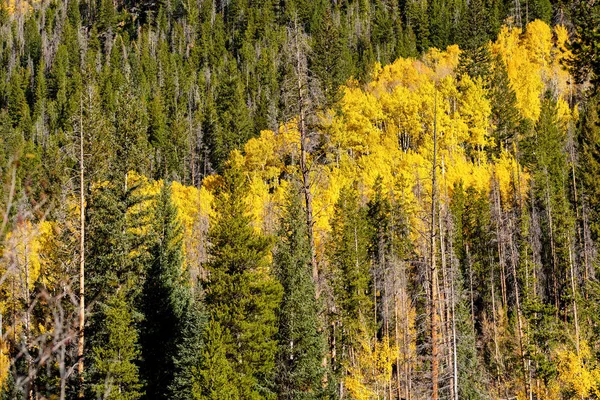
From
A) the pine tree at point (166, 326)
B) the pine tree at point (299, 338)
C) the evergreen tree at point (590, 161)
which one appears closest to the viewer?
the pine tree at point (299, 338)

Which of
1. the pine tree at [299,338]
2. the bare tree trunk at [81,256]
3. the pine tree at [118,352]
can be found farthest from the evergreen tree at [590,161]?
the bare tree trunk at [81,256]

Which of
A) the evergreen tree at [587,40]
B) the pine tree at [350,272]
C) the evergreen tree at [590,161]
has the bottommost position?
the pine tree at [350,272]

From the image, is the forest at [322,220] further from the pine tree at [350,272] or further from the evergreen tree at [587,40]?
the pine tree at [350,272]

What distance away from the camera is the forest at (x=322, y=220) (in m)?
18.6

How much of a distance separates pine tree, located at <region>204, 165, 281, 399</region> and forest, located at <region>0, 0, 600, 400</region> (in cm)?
10

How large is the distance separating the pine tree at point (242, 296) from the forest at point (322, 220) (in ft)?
0.31

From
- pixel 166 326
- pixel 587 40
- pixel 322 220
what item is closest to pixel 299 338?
pixel 166 326

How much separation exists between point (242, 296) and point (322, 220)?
2179cm

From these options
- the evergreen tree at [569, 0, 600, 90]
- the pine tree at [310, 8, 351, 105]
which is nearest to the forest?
the evergreen tree at [569, 0, 600, 90]

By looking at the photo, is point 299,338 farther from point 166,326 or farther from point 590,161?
point 590,161

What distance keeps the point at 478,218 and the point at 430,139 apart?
43.5 ft

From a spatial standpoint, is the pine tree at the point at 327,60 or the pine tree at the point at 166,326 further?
the pine tree at the point at 166,326

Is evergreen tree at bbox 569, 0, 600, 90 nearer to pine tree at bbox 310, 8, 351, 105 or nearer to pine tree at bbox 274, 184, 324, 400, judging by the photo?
pine tree at bbox 310, 8, 351, 105

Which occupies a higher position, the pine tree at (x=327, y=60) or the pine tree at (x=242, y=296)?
the pine tree at (x=327, y=60)
